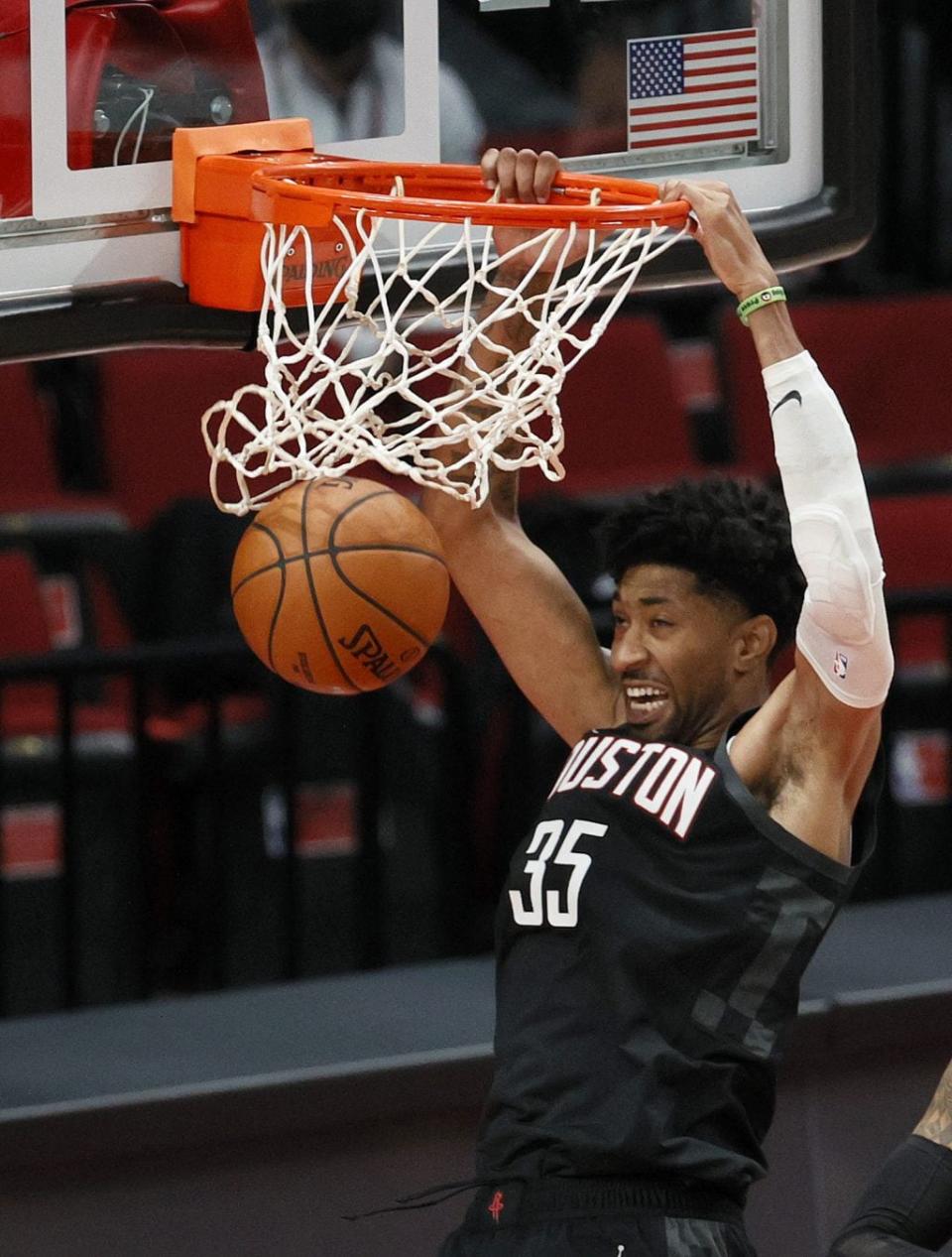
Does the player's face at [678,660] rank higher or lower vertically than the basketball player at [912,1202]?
higher

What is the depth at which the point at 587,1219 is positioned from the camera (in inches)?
111

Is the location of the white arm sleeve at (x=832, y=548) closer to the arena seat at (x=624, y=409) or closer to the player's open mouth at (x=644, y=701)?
Answer: the player's open mouth at (x=644, y=701)

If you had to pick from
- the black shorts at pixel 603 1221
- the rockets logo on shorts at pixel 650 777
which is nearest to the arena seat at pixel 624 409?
the rockets logo on shorts at pixel 650 777

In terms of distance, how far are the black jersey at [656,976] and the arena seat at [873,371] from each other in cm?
358

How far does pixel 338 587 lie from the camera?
313 cm

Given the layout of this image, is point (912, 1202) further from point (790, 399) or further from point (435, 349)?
point (435, 349)

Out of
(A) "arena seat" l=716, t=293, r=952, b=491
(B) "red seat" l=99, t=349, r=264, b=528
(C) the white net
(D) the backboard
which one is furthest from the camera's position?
(A) "arena seat" l=716, t=293, r=952, b=491

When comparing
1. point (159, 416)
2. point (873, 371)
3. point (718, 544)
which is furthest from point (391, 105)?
point (873, 371)

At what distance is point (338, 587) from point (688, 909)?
0.67 m

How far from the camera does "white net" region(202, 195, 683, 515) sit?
3.03m

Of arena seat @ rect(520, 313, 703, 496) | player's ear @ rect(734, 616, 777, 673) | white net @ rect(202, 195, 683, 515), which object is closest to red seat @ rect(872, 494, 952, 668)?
arena seat @ rect(520, 313, 703, 496)

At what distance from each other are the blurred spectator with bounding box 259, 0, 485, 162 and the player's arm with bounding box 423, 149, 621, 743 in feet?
1.22

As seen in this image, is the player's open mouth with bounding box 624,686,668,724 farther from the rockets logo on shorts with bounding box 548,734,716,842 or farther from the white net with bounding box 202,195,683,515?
the white net with bounding box 202,195,683,515

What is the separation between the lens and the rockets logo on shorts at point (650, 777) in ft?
9.46
